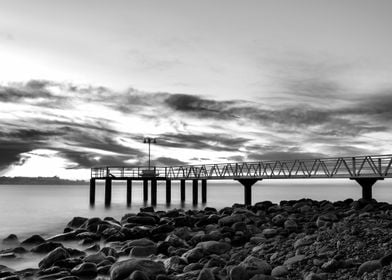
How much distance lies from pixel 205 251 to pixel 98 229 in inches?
313

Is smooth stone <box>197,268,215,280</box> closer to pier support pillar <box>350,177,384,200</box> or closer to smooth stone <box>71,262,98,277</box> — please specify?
smooth stone <box>71,262,98,277</box>

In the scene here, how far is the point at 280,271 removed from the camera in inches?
381

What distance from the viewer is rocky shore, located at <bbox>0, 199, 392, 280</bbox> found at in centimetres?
967

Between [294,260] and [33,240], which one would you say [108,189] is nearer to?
[33,240]

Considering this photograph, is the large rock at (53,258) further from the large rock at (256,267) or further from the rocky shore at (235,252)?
the large rock at (256,267)

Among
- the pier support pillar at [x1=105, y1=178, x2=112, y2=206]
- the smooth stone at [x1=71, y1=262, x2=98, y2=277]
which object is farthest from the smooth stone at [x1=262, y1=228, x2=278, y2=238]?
the pier support pillar at [x1=105, y1=178, x2=112, y2=206]

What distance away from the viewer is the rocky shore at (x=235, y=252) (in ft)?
31.7

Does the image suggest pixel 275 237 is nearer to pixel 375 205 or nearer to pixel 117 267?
pixel 117 267

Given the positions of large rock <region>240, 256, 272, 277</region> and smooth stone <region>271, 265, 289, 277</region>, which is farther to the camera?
large rock <region>240, 256, 272, 277</region>

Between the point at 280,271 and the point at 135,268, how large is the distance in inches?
146

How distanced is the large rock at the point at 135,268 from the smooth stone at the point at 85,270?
1075 mm

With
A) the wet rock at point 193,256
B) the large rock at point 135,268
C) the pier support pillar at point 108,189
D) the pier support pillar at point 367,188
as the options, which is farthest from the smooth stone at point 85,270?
the pier support pillar at point 108,189

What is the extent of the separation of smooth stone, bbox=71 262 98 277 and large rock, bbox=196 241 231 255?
10.7 ft

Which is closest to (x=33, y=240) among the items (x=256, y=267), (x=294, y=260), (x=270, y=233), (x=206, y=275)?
(x=270, y=233)
